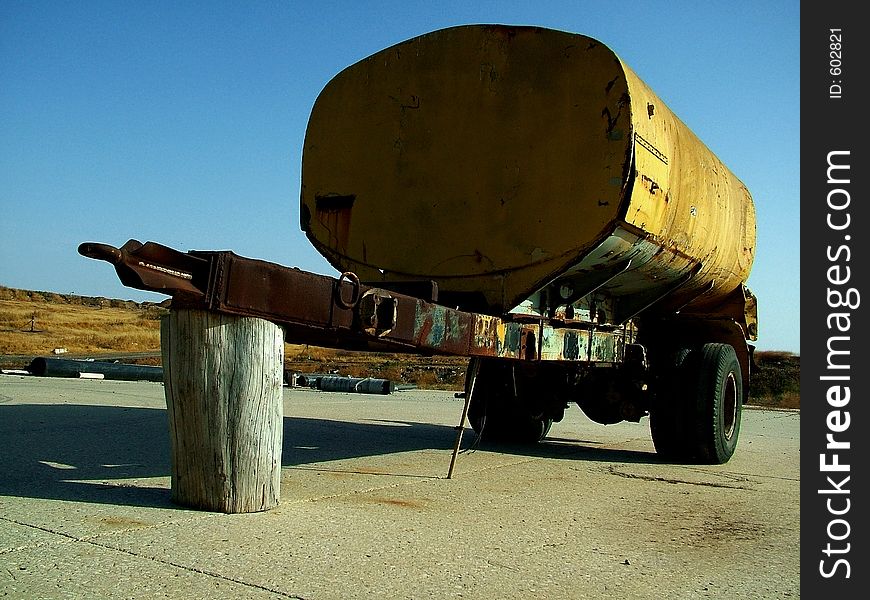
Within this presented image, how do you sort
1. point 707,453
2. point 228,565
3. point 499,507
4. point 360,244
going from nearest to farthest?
point 228,565 < point 499,507 < point 360,244 < point 707,453

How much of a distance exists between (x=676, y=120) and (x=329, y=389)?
1076 cm

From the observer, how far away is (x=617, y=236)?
5477mm

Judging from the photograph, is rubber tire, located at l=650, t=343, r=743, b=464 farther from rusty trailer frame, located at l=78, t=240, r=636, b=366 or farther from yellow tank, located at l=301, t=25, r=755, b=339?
rusty trailer frame, located at l=78, t=240, r=636, b=366

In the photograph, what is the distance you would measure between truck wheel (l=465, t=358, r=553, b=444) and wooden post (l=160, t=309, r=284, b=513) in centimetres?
393

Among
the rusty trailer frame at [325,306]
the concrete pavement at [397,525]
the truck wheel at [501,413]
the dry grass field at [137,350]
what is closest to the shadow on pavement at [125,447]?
the concrete pavement at [397,525]

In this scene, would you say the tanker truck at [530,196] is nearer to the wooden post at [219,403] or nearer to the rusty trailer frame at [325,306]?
the rusty trailer frame at [325,306]

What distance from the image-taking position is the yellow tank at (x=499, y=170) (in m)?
5.43

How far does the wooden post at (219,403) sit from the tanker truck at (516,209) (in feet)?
1.11

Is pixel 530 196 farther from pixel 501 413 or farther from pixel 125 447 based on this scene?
pixel 125 447

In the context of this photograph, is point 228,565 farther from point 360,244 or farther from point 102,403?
point 102,403

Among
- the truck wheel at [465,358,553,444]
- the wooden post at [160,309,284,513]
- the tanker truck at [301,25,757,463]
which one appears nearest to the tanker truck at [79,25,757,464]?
the tanker truck at [301,25,757,463]

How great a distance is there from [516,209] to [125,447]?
3.38m

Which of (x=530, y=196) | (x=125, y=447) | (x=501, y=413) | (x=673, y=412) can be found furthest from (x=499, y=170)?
(x=125, y=447)
